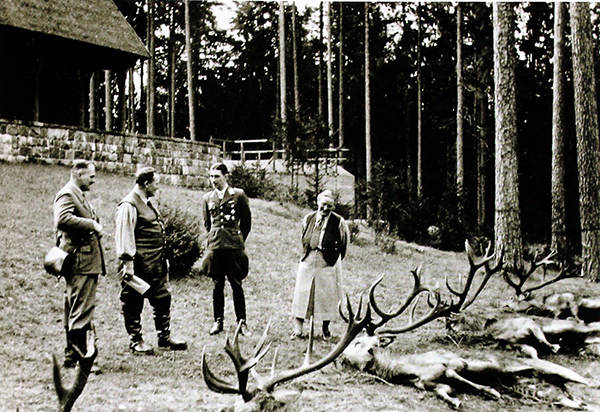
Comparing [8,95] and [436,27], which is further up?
[436,27]

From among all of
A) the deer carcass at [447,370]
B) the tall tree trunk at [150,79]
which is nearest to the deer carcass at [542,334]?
the deer carcass at [447,370]

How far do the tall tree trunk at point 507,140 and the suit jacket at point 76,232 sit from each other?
420 inches

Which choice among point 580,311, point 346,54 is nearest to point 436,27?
point 346,54

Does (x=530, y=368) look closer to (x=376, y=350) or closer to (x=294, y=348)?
(x=376, y=350)

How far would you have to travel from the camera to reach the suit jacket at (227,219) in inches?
336

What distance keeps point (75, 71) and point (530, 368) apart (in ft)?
70.2

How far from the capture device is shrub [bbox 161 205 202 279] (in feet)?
38.8

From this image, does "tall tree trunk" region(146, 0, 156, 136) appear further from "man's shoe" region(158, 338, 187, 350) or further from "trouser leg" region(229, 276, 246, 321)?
"man's shoe" region(158, 338, 187, 350)

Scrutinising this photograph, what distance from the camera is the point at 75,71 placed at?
939 inches

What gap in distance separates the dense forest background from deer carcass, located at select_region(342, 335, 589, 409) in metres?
23.5

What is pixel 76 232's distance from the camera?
650 cm

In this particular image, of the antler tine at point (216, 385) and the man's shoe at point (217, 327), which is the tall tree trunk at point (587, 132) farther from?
the antler tine at point (216, 385)

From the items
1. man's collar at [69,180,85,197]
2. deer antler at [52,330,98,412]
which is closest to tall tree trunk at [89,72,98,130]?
man's collar at [69,180,85,197]

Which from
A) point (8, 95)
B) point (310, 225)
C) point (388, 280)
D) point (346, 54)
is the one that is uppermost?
point (346, 54)
